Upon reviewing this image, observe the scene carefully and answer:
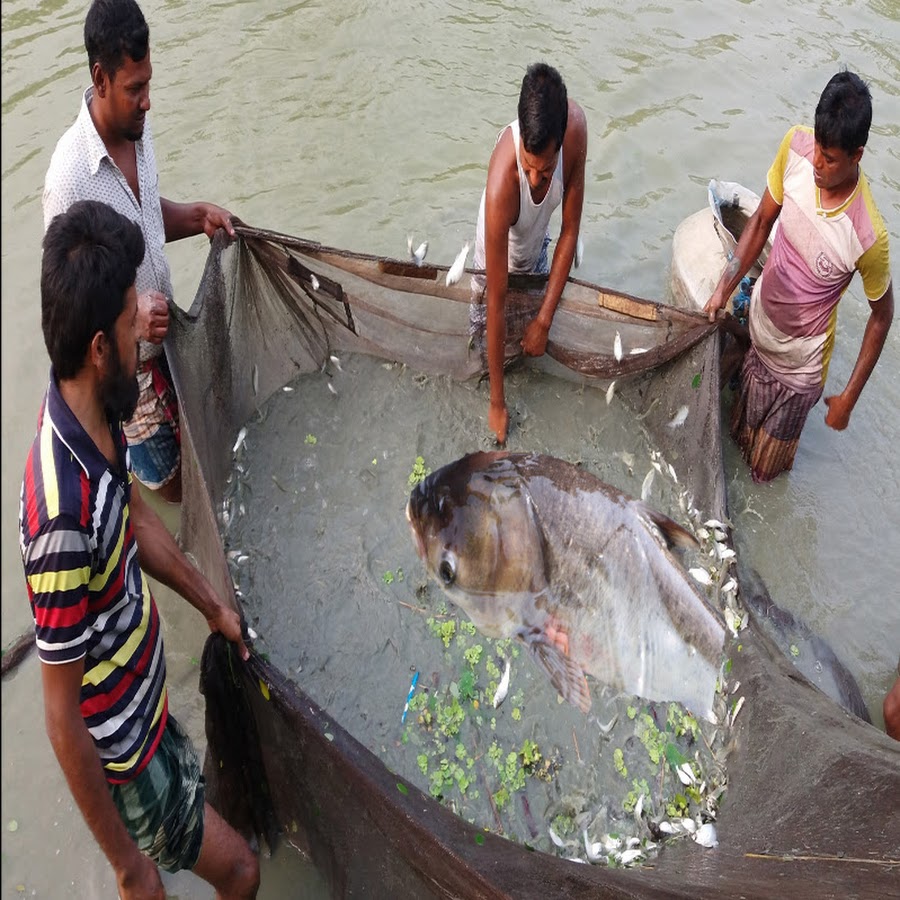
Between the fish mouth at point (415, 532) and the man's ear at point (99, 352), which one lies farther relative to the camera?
the fish mouth at point (415, 532)

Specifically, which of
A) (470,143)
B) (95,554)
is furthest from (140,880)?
(470,143)

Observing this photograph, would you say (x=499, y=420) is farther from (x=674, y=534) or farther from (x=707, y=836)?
(x=707, y=836)

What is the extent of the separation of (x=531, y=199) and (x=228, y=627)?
2.14 metres

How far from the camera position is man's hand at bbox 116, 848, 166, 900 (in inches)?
74.1

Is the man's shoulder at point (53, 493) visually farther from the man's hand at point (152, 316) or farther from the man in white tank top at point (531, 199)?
the man in white tank top at point (531, 199)

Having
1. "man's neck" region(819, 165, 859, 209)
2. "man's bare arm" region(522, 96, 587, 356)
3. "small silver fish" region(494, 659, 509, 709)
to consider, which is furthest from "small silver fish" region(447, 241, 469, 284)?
"small silver fish" region(494, 659, 509, 709)

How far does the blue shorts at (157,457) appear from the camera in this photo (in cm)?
350

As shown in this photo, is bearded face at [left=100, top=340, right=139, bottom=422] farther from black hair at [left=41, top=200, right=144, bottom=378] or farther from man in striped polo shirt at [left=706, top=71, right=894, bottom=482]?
man in striped polo shirt at [left=706, top=71, right=894, bottom=482]

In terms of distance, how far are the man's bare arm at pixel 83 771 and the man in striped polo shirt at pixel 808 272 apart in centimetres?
295

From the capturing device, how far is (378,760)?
226cm

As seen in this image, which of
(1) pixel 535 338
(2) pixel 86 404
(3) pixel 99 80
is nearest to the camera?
(2) pixel 86 404

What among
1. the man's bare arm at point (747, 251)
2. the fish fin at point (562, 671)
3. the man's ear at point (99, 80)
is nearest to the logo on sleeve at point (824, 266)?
the man's bare arm at point (747, 251)

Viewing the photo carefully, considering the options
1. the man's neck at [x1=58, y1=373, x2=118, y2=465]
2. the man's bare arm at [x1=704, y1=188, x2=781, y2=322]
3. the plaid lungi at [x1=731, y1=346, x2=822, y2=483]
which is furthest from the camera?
the plaid lungi at [x1=731, y1=346, x2=822, y2=483]

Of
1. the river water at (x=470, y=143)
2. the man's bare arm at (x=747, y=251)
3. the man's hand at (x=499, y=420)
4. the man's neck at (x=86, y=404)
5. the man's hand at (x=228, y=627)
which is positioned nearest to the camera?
the man's neck at (x=86, y=404)
